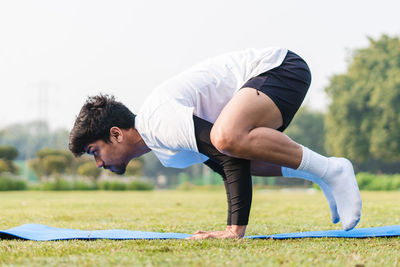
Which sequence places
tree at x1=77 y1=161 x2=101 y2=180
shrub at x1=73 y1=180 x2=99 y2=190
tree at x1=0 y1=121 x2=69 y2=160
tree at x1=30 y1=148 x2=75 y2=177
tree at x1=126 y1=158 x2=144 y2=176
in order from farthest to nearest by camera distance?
tree at x1=0 y1=121 x2=69 y2=160, tree at x1=126 y1=158 x2=144 y2=176, tree at x1=77 y1=161 x2=101 y2=180, tree at x1=30 y1=148 x2=75 y2=177, shrub at x1=73 y1=180 x2=99 y2=190

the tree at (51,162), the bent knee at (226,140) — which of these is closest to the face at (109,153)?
the bent knee at (226,140)

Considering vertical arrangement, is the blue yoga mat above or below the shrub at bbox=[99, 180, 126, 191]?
above

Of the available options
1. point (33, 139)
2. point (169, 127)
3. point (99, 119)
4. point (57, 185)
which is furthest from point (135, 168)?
point (33, 139)

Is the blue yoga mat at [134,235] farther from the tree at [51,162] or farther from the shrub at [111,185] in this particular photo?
the tree at [51,162]

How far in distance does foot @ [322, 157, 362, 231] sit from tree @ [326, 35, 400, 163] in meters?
25.0

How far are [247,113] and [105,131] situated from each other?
32.6 inches

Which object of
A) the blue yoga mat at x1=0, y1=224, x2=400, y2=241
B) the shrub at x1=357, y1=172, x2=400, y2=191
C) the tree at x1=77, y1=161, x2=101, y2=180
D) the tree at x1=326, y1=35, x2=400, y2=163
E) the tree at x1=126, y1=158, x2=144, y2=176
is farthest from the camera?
the tree at x1=326, y1=35, x2=400, y2=163

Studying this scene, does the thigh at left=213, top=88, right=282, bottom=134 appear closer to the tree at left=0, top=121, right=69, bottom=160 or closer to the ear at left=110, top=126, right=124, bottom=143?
the ear at left=110, top=126, right=124, bottom=143

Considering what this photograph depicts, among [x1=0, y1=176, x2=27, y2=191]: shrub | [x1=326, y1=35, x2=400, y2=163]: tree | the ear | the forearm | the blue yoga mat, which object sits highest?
[x1=326, y1=35, x2=400, y2=163]: tree

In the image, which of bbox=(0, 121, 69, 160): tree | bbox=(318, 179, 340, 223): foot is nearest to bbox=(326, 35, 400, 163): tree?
bbox=(318, 179, 340, 223): foot

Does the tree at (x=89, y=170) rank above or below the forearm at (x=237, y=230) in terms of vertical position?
below

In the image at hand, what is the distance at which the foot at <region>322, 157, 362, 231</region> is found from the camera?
2.53m

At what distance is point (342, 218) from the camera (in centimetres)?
258

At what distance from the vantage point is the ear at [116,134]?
276 cm
